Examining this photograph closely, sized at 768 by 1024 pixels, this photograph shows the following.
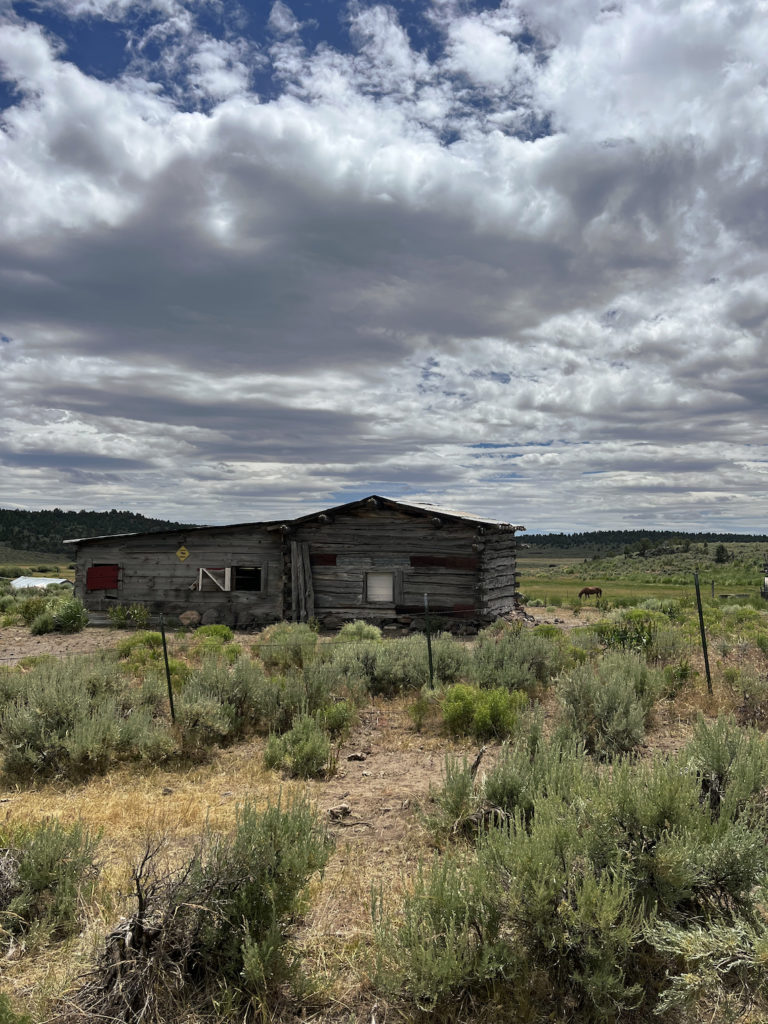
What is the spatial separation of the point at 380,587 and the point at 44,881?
52.7 ft

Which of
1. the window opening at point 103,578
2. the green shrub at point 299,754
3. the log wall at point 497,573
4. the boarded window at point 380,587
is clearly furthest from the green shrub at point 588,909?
the window opening at point 103,578

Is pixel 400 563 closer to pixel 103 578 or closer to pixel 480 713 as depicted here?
pixel 103 578

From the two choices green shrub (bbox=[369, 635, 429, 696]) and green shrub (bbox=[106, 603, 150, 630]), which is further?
green shrub (bbox=[106, 603, 150, 630])

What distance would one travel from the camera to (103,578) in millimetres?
21797

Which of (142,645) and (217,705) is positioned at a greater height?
(217,705)

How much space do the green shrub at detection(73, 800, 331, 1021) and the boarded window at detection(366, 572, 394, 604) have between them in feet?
52.8

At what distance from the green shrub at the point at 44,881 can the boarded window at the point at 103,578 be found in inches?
731

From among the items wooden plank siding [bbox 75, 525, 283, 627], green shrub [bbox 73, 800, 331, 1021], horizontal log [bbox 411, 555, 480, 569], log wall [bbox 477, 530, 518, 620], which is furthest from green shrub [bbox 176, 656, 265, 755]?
wooden plank siding [bbox 75, 525, 283, 627]

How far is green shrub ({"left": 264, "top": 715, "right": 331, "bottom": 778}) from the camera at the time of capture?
21.5ft

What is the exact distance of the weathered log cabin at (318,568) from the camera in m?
19.5

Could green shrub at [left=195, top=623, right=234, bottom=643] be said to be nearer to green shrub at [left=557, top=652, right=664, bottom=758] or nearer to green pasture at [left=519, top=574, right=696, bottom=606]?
green shrub at [left=557, top=652, right=664, bottom=758]

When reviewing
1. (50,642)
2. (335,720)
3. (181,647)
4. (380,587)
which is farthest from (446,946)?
(50,642)

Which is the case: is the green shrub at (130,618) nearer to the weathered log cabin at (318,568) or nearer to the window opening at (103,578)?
the weathered log cabin at (318,568)

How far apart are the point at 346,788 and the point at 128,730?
263 cm
